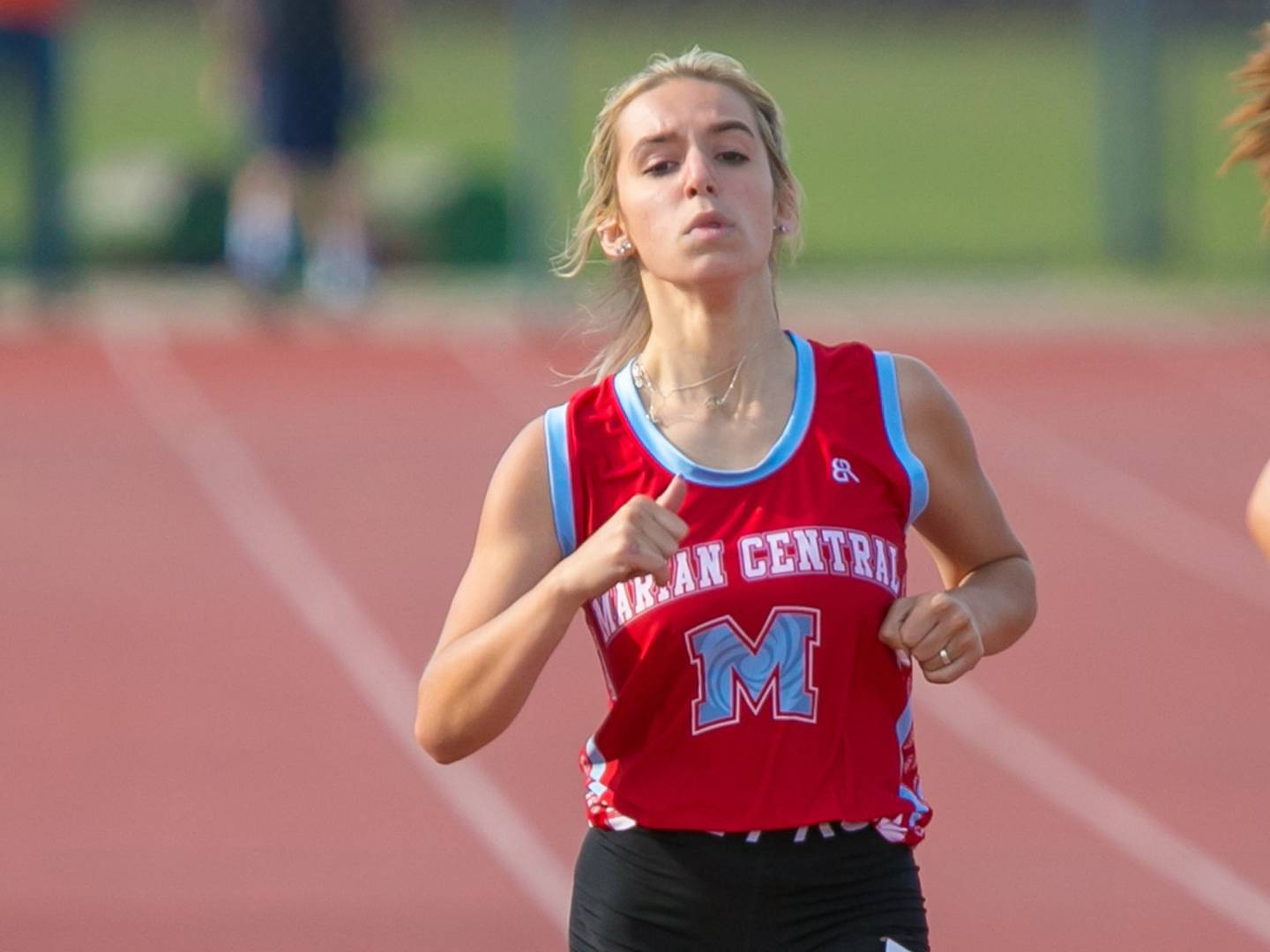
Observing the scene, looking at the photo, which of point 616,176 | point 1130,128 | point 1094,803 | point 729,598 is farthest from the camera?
point 1130,128

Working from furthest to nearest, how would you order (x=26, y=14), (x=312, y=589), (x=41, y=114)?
(x=41, y=114) < (x=26, y=14) < (x=312, y=589)

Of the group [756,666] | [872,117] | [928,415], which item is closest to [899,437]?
[928,415]

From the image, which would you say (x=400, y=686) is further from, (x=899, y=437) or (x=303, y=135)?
(x=303, y=135)

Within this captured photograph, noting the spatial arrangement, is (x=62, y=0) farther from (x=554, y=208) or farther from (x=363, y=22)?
(x=554, y=208)

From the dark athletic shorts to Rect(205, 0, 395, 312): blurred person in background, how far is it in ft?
37.5

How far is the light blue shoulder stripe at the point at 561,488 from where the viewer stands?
2.87m

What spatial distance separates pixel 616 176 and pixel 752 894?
2.92 feet

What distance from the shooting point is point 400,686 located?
779 centimetres

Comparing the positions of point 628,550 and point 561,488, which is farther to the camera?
point 561,488

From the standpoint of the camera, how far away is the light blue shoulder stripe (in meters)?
2.87

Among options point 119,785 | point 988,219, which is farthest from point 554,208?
point 119,785

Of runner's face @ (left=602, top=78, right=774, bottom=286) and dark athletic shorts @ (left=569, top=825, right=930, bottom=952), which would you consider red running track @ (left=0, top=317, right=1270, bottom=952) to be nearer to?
dark athletic shorts @ (left=569, top=825, right=930, bottom=952)

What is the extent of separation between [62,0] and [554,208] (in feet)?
12.4

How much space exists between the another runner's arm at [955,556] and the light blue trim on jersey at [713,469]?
123 millimetres
